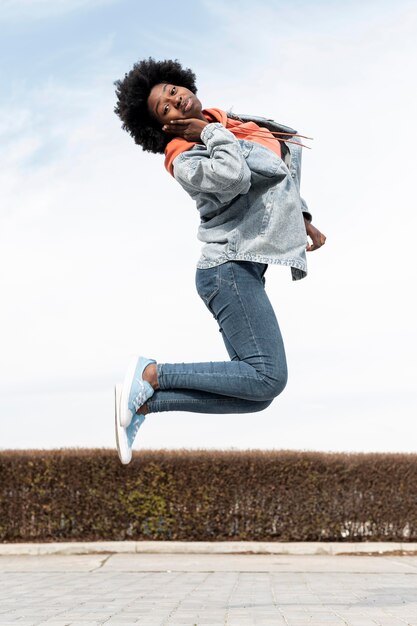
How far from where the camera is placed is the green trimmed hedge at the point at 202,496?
41.4 feet

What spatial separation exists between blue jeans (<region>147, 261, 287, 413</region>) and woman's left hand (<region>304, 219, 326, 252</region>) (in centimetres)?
53

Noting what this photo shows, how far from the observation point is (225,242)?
3.92 m

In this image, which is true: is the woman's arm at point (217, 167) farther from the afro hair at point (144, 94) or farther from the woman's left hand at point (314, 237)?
the woman's left hand at point (314, 237)

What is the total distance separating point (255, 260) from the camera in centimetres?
386

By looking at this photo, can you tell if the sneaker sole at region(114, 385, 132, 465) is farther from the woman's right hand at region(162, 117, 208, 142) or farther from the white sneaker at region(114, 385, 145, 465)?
the woman's right hand at region(162, 117, 208, 142)

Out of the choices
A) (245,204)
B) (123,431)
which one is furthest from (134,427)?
(245,204)

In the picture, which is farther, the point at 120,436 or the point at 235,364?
the point at 120,436

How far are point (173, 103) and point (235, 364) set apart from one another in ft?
4.14
